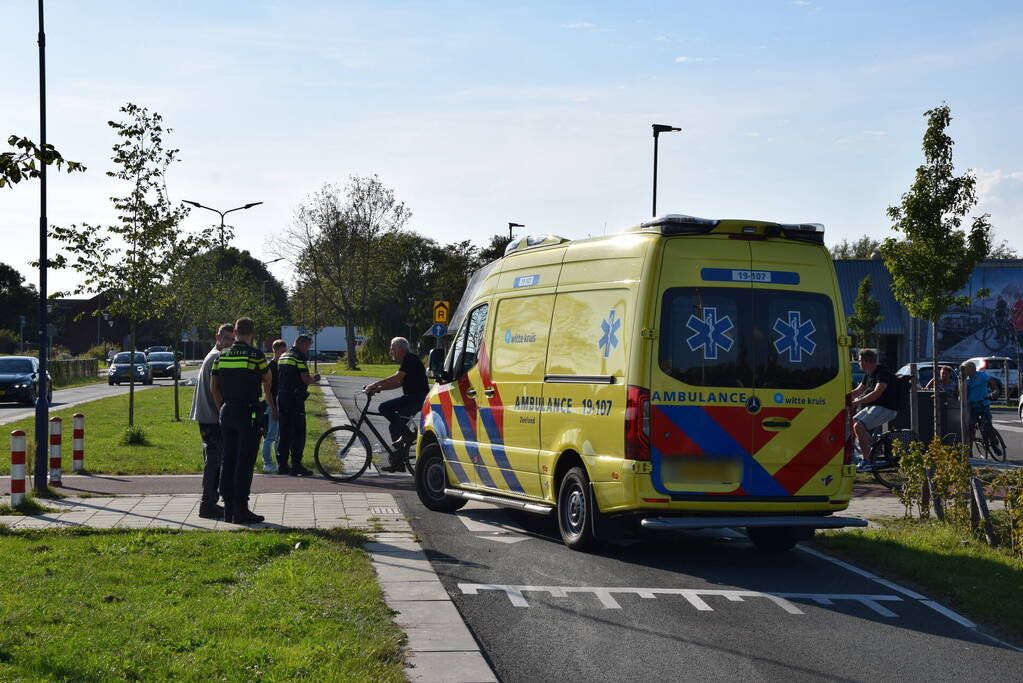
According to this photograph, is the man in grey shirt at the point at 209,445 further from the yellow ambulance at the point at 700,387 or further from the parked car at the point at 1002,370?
the parked car at the point at 1002,370

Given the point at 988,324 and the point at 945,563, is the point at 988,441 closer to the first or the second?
the point at 945,563

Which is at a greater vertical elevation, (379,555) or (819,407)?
(819,407)

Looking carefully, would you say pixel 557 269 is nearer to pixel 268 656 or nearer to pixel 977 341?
pixel 268 656

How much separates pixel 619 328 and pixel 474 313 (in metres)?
3.03

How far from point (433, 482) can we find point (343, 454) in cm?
274

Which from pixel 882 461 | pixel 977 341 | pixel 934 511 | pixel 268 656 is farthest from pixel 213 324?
pixel 268 656

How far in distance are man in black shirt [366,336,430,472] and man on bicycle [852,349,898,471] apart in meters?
5.53

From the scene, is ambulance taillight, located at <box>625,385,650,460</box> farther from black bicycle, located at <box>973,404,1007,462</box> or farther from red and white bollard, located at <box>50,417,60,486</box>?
black bicycle, located at <box>973,404,1007,462</box>

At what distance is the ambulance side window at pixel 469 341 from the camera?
39.4 ft

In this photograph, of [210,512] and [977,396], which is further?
[977,396]

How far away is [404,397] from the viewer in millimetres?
14828

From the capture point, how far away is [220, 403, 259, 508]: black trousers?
445 inches

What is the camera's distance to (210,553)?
927cm

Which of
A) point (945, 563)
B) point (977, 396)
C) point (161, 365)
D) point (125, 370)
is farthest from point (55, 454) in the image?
point (161, 365)
